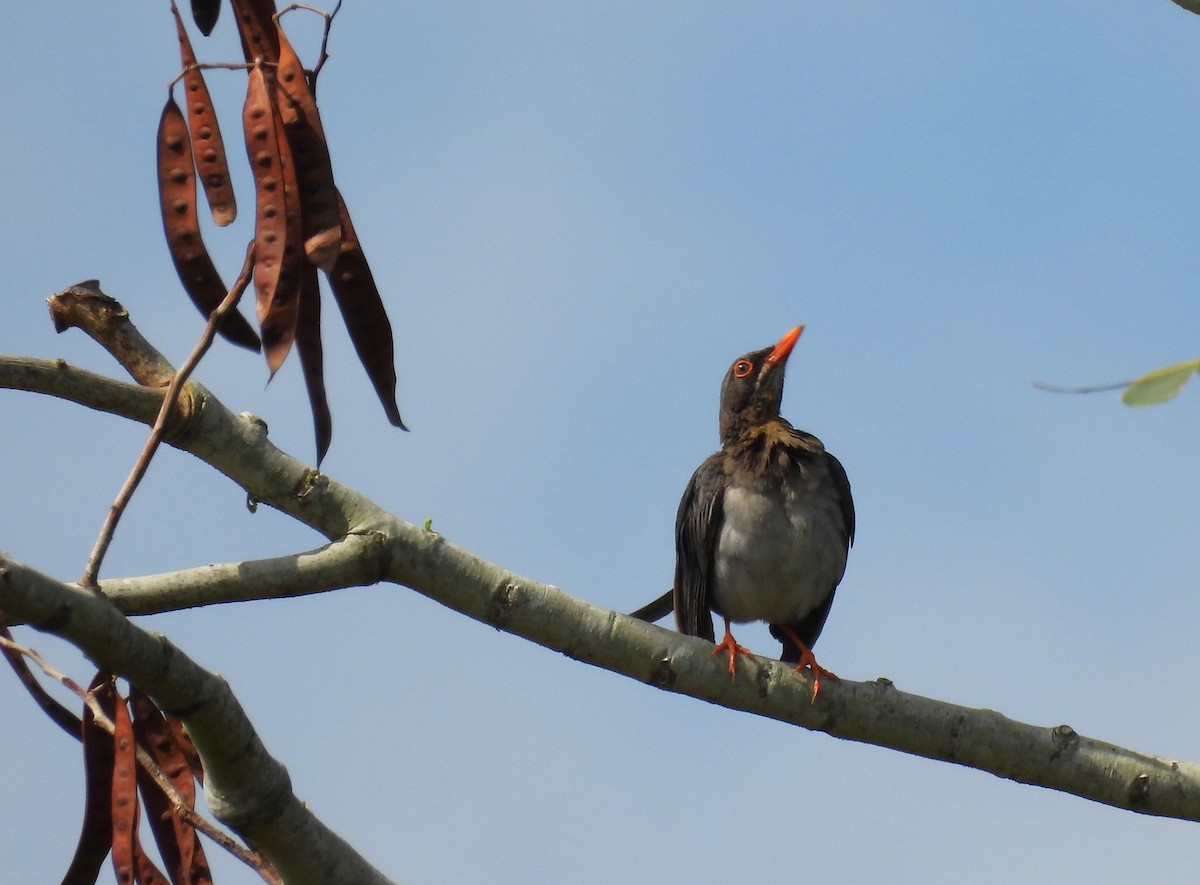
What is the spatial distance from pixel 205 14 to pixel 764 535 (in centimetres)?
415

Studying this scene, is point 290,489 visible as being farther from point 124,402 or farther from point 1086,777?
point 1086,777

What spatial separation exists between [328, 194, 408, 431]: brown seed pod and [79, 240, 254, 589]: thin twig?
286 mm

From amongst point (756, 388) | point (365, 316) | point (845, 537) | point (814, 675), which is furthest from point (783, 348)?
→ point (365, 316)

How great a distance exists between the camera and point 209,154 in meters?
3.50

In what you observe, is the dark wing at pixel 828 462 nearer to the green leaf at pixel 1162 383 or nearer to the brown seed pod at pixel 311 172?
the brown seed pod at pixel 311 172

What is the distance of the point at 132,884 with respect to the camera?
303 centimetres

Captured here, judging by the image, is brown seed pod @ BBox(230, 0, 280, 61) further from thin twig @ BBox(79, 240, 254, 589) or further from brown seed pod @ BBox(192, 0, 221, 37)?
thin twig @ BBox(79, 240, 254, 589)

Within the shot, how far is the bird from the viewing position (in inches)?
274

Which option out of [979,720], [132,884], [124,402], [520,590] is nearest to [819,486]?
[979,720]

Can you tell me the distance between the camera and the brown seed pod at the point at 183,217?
3.48 m

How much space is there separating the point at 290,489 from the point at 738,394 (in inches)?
162

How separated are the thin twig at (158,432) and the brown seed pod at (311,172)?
17 centimetres

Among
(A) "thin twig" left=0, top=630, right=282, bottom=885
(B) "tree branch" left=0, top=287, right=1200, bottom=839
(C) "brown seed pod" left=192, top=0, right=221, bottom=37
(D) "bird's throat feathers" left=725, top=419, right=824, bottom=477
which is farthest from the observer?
(D) "bird's throat feathers" left=725, top=419, right=824, bottom=477

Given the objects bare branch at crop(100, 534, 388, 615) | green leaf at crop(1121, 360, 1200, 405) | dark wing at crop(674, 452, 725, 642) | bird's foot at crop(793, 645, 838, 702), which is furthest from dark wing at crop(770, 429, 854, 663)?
green leaf at crop(1121, 360, 1200, 405)
